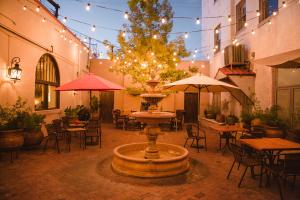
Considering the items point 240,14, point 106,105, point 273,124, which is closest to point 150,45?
point 240,14

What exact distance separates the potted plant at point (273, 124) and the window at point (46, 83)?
7.86m

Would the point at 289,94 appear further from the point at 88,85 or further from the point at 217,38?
the point at 217,38

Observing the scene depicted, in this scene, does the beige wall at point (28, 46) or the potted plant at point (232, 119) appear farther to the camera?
the potted plant at point (232, 119)

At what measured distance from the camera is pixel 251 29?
1030 centimetres

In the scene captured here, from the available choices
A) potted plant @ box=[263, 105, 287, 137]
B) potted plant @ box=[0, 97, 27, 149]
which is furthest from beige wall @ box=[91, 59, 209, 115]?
potted plant @ box=[0, 97, 27, 149]

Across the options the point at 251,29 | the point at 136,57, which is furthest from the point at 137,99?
the point at 251,29

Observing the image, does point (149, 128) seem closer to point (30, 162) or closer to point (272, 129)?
point (30, 162)

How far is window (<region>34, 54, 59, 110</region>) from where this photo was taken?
9.34 meters

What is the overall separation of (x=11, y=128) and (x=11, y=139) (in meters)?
0.45

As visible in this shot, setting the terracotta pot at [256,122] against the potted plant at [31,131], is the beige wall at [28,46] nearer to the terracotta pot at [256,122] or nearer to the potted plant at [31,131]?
the potted plant at [31,131]

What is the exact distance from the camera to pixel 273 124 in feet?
25.0

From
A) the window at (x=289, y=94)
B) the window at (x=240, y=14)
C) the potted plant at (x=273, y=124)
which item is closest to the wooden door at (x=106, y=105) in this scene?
the window at (x=240, y=14)

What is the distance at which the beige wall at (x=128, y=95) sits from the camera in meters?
16.3

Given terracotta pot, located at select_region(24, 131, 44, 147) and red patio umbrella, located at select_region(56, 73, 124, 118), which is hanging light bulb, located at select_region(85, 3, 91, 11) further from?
terracotta pot, located at select_region(24, 131, 44, 147)
